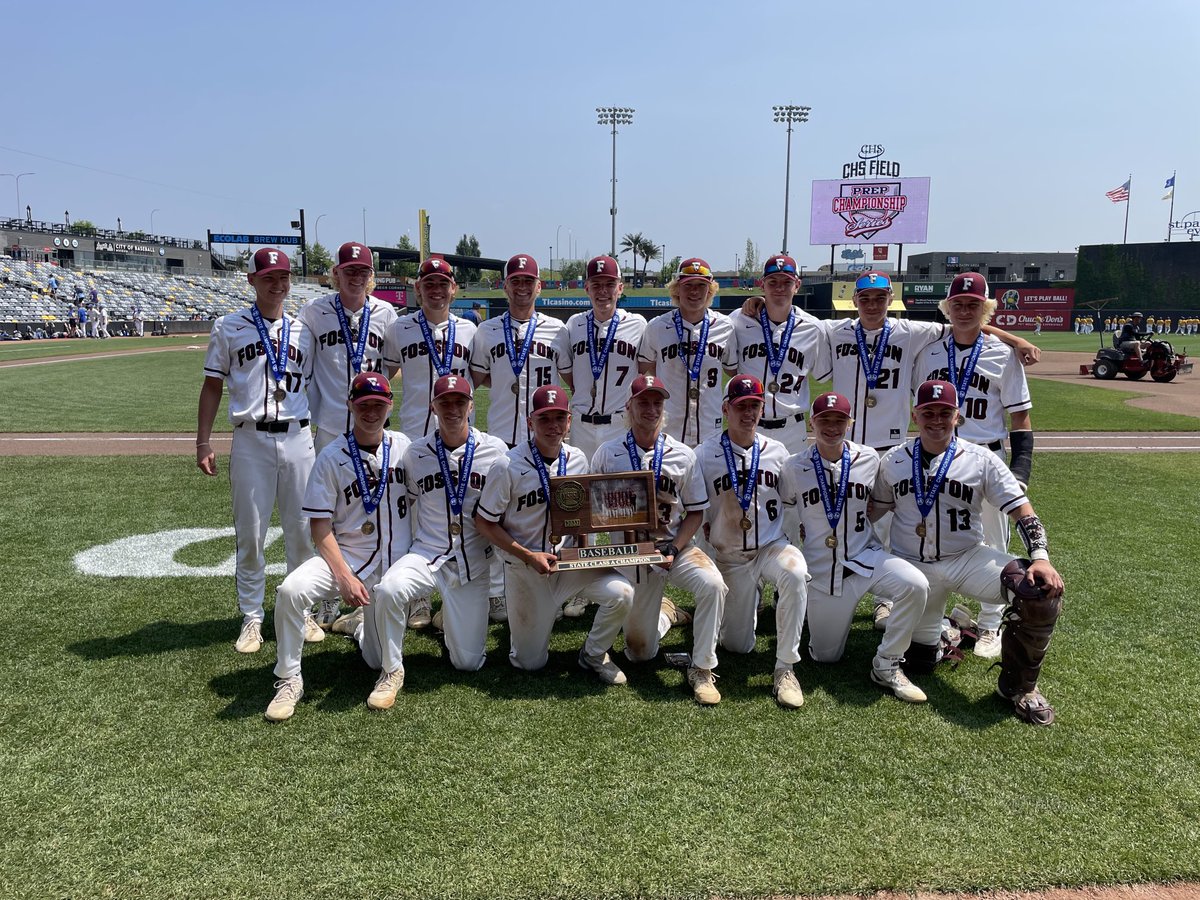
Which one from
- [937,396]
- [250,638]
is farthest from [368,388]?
[937,396]

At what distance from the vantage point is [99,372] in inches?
894

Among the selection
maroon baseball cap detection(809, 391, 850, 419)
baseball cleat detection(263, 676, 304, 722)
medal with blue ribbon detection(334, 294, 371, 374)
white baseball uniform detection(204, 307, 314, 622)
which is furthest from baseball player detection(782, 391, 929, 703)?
white baseball uniform detection(204, 307, 314, 622)

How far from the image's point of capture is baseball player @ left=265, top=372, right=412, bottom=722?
4293mm

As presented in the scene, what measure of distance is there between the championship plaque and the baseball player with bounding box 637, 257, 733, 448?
1.26 meters

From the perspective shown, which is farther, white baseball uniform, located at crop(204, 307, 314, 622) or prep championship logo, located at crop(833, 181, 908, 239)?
prep championship logo, located at crop(833, 181, 908, 239)

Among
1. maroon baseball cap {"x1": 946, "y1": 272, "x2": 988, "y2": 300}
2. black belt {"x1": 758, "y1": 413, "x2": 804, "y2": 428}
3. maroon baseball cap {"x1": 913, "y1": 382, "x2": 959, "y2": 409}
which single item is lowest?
black belt {"x1": 758, "y1": 413, "x2": 804, "y2": 428}

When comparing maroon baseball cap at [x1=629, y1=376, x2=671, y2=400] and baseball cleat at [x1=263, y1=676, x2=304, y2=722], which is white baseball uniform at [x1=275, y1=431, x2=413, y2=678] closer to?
baseball cleat at [x1=263, y1=676, x2=304, y2=722]

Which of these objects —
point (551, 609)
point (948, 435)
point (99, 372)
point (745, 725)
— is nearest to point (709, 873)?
point (745, 725)

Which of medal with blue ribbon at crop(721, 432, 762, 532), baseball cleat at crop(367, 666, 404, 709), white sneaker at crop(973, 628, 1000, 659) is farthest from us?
white sneaker at crop(973, 628, 1000, 659)

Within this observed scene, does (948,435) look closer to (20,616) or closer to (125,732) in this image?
(125,732)

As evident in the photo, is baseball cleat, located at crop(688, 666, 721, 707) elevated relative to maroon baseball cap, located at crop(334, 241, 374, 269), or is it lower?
lower

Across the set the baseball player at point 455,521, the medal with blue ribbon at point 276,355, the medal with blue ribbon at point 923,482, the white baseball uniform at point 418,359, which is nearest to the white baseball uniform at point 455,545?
the baseball player at point 455,521

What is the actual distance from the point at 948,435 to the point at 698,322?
5.98 ft

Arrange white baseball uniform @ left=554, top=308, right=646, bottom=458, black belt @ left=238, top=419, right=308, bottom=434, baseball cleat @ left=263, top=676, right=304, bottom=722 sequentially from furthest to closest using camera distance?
1. white baseball uniform @ left=554, top=308, right=646, bottom=458
2. black belt @ left=238, top=419, right=308, bottom=434
3. baseball cleat @ left=263, top=676, right=304, bottom=722
